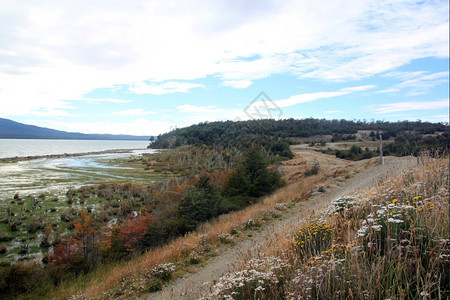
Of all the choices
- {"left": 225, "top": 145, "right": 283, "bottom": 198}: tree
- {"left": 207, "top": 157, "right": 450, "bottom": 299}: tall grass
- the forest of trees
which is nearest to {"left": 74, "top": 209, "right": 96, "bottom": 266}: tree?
{"left": 225, "top": 145, "right": 283, "bottom": 198}: tree

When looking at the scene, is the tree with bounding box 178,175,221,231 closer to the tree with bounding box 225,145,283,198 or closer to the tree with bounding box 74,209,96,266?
the tree with bounding box 225,145,283,198

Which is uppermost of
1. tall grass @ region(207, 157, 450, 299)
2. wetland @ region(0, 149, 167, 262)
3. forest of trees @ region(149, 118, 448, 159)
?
forest of trees @ region(149, 118, 448, 159)

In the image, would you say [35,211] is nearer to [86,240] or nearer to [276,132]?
[86,240]

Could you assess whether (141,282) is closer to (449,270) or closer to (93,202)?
(449,270)

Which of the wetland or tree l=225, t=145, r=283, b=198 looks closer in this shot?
the wetland

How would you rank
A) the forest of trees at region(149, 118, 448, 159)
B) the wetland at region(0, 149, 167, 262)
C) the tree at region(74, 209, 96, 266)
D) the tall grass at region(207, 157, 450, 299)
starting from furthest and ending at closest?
the forest of trees at region(149, 118, 448, 159) → the wetland at region(0, 149, 167, 262) → the tree at region(74, 209, 96, 266) → the tall grass at region(207, 157, 450, 299)

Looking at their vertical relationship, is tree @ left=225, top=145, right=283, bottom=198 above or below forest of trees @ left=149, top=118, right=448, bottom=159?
below

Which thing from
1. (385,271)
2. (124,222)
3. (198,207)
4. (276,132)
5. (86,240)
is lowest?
(124,222)

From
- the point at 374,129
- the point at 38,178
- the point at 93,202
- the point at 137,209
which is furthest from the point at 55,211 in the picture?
the point at 374,129

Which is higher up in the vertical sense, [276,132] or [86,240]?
[276,132]

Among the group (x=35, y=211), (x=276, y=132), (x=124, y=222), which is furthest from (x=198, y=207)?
(x=276, y=132)

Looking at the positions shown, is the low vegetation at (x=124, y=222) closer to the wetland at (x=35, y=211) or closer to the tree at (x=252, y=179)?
the tree at (x=252, y=179)

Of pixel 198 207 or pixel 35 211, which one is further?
pixel 35 211

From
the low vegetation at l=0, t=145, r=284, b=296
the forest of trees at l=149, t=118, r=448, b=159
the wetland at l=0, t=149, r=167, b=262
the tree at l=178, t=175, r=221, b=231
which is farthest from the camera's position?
the forest of trees at l=149, t=118, r=448, b=159
